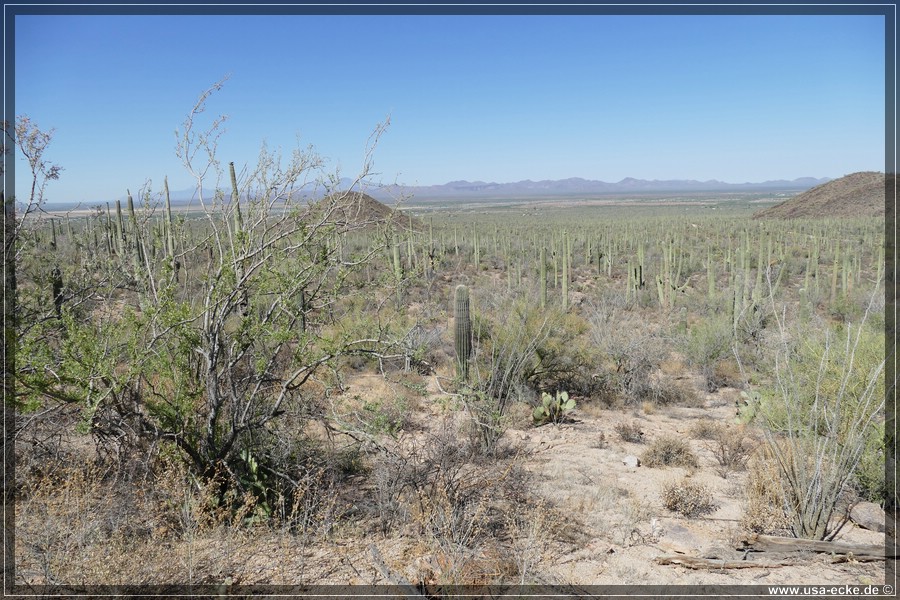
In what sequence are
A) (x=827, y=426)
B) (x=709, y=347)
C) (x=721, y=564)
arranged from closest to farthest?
(x=721, y=564) → (x=827, y=426) → (x=709, y=347)

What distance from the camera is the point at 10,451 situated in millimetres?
4984

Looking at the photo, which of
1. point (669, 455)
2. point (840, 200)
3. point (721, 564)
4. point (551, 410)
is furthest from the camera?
point (840, 200)

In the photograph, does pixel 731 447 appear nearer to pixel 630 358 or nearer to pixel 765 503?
pixel 765 503

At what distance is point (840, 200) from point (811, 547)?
184ft

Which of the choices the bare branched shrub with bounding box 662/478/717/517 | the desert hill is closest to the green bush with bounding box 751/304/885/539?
the bare branched shrub with bounding box 662/478/717/517

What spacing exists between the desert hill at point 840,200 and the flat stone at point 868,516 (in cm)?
4793

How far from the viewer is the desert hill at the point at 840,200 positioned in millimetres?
45997

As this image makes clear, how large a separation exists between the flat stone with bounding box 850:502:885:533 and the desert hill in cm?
4793

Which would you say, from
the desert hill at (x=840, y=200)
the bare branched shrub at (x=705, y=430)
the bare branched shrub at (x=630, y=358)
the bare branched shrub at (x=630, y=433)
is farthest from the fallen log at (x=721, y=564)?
the desert hill at (x=840, y=200)

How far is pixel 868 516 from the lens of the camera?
5285mm

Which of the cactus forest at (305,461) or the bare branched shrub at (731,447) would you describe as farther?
the bare branched shrub at (731,447)

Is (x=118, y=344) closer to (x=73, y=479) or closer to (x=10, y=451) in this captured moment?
(x=73, y=479)

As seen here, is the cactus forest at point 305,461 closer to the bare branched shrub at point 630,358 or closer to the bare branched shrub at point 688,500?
the bare branched shrub at point 688,500

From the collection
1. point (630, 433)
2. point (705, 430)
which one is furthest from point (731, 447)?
point (630, 433)
